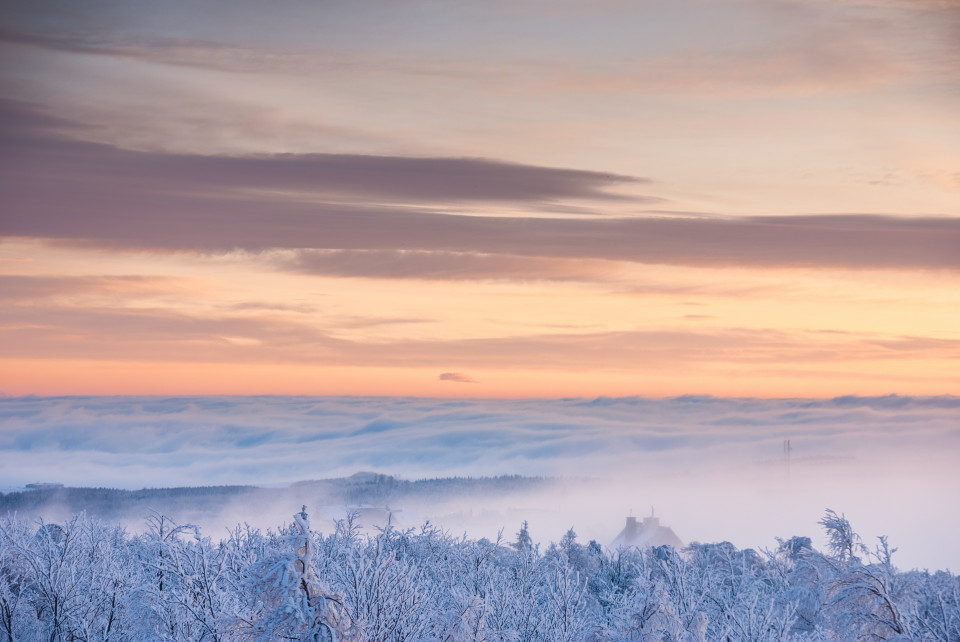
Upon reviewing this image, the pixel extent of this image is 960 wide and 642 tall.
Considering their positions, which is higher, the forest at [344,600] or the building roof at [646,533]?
the forest at [344,600]

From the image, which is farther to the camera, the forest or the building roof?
the building roof

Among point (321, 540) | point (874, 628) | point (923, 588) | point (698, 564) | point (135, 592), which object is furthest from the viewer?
point (698, 564)

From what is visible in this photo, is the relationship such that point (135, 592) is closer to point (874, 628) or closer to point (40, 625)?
point (40, 625)

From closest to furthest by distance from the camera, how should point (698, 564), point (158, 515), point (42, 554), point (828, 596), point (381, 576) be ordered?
point (381, 576) < point (828, 596) < point (158, 515) < point (42, 554) < point (698, 564)

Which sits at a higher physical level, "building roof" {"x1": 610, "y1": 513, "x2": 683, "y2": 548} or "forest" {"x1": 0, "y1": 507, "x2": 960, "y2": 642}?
"forest" {"x1": 0, "y1": 507, "x2": 960, "y2": 642}

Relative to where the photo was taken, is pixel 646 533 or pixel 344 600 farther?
pixel 646 533

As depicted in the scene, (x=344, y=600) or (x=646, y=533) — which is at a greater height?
(x=344, y=600)

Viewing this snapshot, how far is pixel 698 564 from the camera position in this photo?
217 ft

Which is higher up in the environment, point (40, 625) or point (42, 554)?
point (42, 554)

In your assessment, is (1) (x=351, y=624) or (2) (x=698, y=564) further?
(2) (x=698, y=564)

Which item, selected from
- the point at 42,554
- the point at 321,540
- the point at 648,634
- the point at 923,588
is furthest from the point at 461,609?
the point at 923,588

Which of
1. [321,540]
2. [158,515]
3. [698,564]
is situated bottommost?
[698,564]

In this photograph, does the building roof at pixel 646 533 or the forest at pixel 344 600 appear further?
the building roof at pixel 646 533

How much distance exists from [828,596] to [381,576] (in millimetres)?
12313
